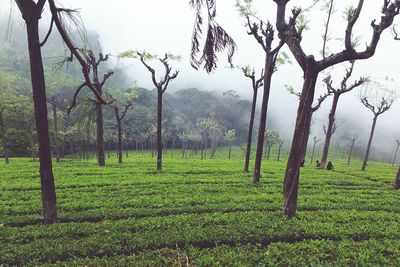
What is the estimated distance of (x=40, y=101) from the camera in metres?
9.20

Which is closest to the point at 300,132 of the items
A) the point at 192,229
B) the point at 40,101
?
the point at 192,229

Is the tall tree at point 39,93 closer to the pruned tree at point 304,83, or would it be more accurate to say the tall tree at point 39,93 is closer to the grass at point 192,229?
the grass at point 192,229

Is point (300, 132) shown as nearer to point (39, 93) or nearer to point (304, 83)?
point (304, 83)

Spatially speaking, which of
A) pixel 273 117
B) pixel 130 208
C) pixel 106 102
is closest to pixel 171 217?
pixel 130 208

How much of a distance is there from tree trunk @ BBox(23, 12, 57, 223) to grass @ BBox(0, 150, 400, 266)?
120 centimetres

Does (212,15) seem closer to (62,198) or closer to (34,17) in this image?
(34,17)

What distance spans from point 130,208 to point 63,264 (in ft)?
17.0

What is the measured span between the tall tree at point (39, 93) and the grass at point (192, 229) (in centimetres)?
95

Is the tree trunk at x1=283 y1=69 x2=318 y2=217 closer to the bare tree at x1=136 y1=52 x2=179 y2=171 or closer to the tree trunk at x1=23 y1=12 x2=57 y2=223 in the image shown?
the tree trunk at x1=23 y1=12 x2=57 y2=223

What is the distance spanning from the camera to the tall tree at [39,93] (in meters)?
8.52

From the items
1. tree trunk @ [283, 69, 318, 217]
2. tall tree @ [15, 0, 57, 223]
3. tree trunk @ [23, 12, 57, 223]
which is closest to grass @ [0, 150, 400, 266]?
tall tree @ [15, 0, 57, 223]

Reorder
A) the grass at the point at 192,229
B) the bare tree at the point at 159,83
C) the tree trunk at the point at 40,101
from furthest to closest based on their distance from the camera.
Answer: the bare tree at the point at 159,83 < the tree trunk at the point at 40,101 < the grass at the point at 192,229

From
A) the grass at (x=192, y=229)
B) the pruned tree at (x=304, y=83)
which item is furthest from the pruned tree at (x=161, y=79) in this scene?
the pruned tree at (x=304, y=83)

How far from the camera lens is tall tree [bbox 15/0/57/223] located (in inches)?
335
